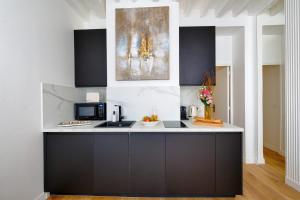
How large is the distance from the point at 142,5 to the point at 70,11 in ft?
3.89

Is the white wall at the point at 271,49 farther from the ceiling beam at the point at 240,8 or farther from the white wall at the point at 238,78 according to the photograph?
the ceiling beam at the point at 240,8

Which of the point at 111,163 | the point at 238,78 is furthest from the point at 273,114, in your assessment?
the point at 111,163

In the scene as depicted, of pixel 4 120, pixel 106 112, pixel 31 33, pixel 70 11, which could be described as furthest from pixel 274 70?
pixel 4 120

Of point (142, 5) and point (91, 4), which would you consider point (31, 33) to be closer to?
point (91, 4)

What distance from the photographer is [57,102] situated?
248cm

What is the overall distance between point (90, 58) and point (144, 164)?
1.87 meters

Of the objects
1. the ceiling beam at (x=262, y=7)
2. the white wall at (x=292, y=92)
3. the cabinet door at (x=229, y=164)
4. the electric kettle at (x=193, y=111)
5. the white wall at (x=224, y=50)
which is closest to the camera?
the cabinet door at (x=229, y=164)

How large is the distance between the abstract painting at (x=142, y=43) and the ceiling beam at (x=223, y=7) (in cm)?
98

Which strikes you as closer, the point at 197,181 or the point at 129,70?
the point at 197,181

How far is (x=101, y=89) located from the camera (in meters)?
3.41

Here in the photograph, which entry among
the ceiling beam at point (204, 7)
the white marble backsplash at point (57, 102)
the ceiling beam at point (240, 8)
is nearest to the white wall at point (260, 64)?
the ceiling beam at point (240, 8)

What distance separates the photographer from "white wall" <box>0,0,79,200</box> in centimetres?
164

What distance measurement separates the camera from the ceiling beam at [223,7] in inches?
112

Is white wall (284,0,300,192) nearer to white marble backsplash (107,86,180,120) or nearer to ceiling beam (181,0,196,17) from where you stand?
ceiling beam (181,0,196,17)
